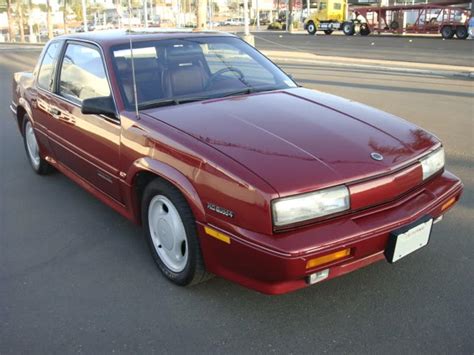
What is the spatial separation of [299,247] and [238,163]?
56 centimetres

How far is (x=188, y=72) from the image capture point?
3.84m

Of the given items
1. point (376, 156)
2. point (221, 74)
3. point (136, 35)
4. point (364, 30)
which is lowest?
point (376, 156)

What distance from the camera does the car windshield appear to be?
3.62 metres

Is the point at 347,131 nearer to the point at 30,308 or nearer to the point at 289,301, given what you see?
the point at 289,301

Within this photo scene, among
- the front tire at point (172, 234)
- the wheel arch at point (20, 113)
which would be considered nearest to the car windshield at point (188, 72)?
the front tire at point (172, 234)

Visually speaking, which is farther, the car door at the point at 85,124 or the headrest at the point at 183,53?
the headrest at the point at 183,53

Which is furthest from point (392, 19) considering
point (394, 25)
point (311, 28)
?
point (311, 28)

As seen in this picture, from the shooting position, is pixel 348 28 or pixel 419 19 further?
pixel 348 28

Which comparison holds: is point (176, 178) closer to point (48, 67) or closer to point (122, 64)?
point (122, 64)

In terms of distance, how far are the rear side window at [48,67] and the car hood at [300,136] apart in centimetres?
189

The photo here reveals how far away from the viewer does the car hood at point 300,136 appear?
264cm

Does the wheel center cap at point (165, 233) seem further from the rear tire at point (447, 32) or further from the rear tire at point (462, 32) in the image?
the rear tire at point (447, 32)

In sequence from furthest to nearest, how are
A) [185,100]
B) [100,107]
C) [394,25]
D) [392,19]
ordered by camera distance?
[392,19]
[394,25]
[185,100]
[100,107]

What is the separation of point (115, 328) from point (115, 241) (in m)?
1.21
